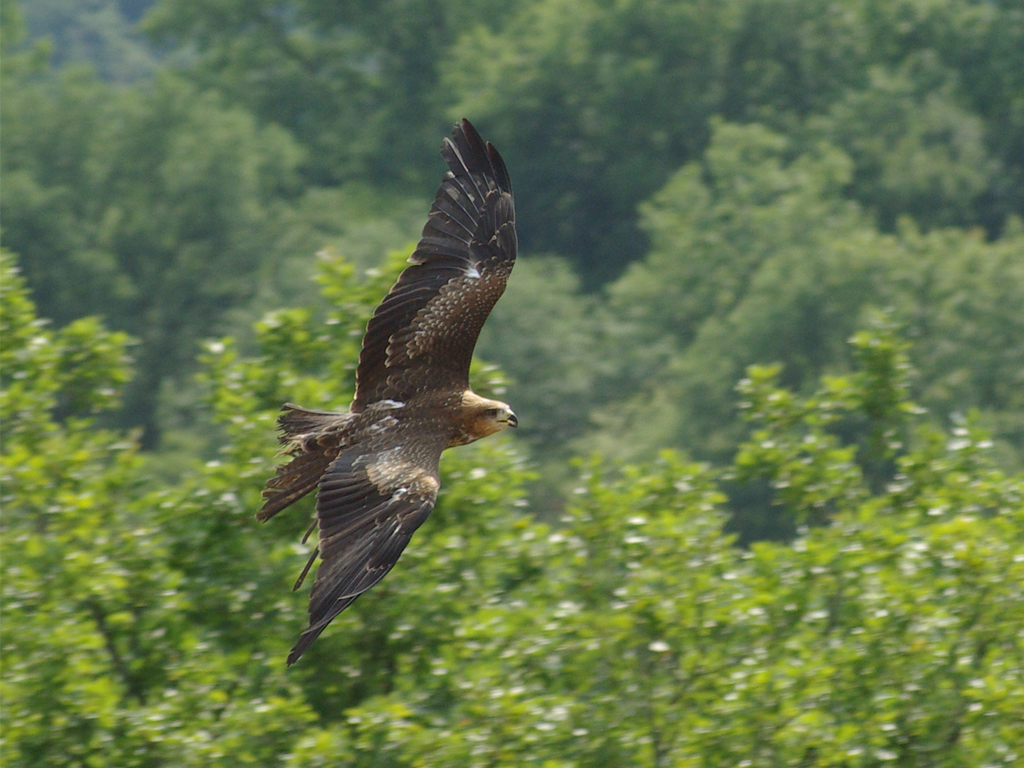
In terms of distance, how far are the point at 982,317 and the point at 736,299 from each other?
28.0 ft

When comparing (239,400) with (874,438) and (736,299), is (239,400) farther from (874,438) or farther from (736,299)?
(736,299)

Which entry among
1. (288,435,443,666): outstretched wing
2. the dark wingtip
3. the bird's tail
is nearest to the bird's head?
(288,435,443,666): outstretched wing

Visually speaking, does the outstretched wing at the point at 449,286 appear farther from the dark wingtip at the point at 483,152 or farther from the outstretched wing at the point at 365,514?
the outstretched wing at the point at 365,514

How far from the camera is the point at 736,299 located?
4797 cm

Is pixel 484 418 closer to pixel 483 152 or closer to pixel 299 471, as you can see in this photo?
pixel 299 471

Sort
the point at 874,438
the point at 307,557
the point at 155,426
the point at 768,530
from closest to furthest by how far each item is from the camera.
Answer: the point at 307,557
the point at 874,438
the point at 768,530
the point at 155,426

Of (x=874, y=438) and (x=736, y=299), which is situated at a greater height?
(x=874, y=438)

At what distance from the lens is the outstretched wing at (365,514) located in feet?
25.3

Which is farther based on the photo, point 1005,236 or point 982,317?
point 1005,236

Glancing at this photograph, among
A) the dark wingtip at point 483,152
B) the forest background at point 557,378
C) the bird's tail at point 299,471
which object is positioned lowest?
the forest background at point 557,378

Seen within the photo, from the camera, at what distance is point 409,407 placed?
30.8 feet

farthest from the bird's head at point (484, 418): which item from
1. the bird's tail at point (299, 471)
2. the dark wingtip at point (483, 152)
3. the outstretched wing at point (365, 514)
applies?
the dark wingtip at point (483, 152)

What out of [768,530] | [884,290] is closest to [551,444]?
[768,530]

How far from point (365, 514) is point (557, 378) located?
36.0 meters
